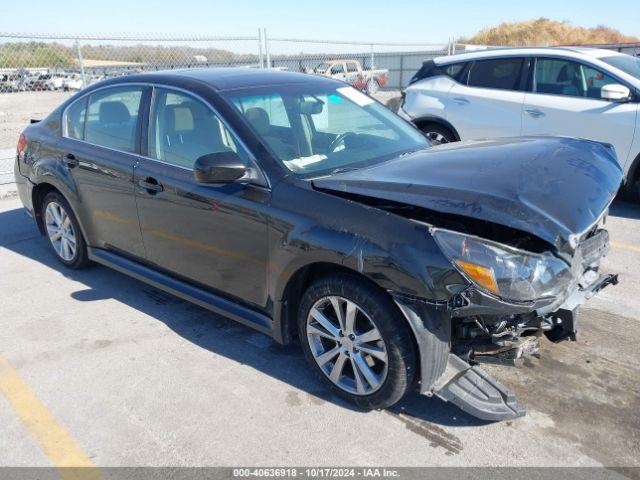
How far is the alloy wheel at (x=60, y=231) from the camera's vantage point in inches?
192

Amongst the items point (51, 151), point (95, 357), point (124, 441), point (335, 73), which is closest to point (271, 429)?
point (124, 441)

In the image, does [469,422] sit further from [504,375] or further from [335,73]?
[335,73]

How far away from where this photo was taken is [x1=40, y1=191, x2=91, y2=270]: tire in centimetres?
480

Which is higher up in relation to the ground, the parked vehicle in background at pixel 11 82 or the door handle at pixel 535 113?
the parked vehicle in background at pixel 11 82

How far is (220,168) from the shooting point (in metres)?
3.11

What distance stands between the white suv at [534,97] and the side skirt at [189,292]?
11.5 feet

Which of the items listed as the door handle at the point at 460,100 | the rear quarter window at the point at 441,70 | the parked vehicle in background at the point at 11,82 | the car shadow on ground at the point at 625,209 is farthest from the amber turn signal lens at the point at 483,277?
the parked vehicle in background at the point at 11,82

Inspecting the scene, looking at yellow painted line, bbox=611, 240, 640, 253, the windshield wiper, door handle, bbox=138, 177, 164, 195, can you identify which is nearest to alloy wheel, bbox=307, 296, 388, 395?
the windshield wiper

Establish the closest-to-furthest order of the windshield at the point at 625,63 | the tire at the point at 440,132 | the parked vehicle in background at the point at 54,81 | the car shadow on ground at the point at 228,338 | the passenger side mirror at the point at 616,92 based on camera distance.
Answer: the car shadow on ground at the point at 228,338 → the passenger side mirror at the point at 616,92 → the windshield at the point at 625,63 → the tire at the point at 440,132 → the parked vehicle in background at the point at 54,81

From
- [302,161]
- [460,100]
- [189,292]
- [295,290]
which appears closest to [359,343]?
[295,290]

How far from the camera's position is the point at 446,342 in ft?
8.93

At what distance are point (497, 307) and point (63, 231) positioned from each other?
12.9 ft

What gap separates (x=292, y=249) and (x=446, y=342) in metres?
0.93

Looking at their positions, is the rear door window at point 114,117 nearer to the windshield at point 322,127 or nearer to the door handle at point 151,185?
the door handle at point 151,185
